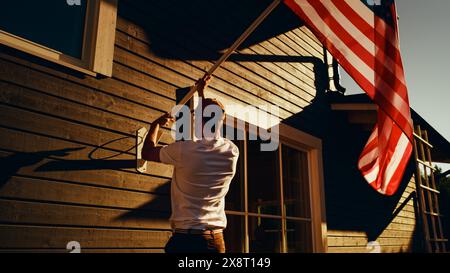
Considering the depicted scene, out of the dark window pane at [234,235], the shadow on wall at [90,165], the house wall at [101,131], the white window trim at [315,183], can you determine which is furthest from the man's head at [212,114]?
the white window trim at [315,183]

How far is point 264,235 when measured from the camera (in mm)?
4246

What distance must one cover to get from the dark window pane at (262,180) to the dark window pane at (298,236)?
1.18 feet

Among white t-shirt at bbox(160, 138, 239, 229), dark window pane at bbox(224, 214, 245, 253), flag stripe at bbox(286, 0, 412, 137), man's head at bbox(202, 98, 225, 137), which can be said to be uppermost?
flag stripe at bbox(286, 0, 412, 137)

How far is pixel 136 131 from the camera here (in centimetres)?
305

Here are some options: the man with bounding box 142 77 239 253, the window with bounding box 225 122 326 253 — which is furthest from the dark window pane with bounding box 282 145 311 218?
the man with bounding box 142 77 239 253

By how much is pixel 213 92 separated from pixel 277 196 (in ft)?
5.18

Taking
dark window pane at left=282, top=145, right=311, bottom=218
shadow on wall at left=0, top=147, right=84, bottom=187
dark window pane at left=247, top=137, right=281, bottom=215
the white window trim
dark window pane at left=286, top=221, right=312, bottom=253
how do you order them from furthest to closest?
1. the white window trim
2. dark window pane at left=282, top=145, right=311, bottom=218
3. dark window pane at left=286, top=221, right=312, bottom=253
4. dark window pane at left=247, top=137, right=281, bottom=215
5. shadow on wall at left=0, top=147, right=84, bottom=187

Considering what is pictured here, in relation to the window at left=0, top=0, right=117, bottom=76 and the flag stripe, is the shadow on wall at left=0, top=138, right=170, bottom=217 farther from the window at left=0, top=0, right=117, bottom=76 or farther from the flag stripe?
the flag stripe

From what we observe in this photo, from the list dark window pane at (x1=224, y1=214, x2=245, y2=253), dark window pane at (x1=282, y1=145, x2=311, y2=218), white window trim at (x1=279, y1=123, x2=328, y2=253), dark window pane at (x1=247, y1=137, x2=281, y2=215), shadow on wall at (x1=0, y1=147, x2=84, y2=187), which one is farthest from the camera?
white window trim at (x1=279, y1=123, x2=328, y2=253)

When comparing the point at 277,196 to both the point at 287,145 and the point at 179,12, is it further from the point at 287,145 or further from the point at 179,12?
the point at 179,12

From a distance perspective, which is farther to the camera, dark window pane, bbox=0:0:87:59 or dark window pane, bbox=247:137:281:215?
dark window pane, bbox=247:137:281:215

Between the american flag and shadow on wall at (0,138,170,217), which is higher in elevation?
the american flag

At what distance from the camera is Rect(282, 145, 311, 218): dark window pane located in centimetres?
486

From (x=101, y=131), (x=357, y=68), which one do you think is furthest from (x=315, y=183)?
(x=101, y=131)
